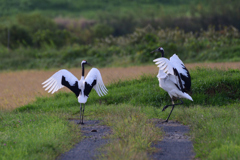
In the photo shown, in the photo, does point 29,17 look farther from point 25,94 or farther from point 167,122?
point 167,122

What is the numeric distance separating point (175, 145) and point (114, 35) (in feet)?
88.9

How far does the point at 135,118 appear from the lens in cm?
770

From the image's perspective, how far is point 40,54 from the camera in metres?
24.1

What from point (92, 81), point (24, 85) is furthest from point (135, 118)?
point (24, 85)

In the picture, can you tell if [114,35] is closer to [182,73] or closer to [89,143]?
[182,73]

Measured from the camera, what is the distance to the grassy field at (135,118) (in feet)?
19.3

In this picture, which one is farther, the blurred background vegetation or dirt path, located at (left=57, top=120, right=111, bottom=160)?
the blurred background vegetation

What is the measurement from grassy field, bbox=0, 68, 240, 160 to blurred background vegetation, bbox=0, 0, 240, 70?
27.9 ft

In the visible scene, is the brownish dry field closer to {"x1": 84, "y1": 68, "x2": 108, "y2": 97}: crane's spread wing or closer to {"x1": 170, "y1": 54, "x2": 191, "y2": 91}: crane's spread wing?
{"x1": 84, "y1": 68, "x2": 108, "y2": 97}: crane's spread wing

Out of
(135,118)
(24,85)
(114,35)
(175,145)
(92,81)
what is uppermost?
(114,35)

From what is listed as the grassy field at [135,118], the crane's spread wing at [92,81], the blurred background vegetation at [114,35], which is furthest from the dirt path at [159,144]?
the blurred background vegetation at [114,35]

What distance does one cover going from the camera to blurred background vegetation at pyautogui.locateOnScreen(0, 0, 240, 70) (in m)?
21.4

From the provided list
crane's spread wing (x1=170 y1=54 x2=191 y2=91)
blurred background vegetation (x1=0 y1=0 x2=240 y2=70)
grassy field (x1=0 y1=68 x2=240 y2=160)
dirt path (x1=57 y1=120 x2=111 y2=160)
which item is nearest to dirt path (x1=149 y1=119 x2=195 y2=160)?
grassy field (x1=0 y1=68 x2=240 y2=160)

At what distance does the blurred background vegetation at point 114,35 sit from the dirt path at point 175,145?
486 inches
